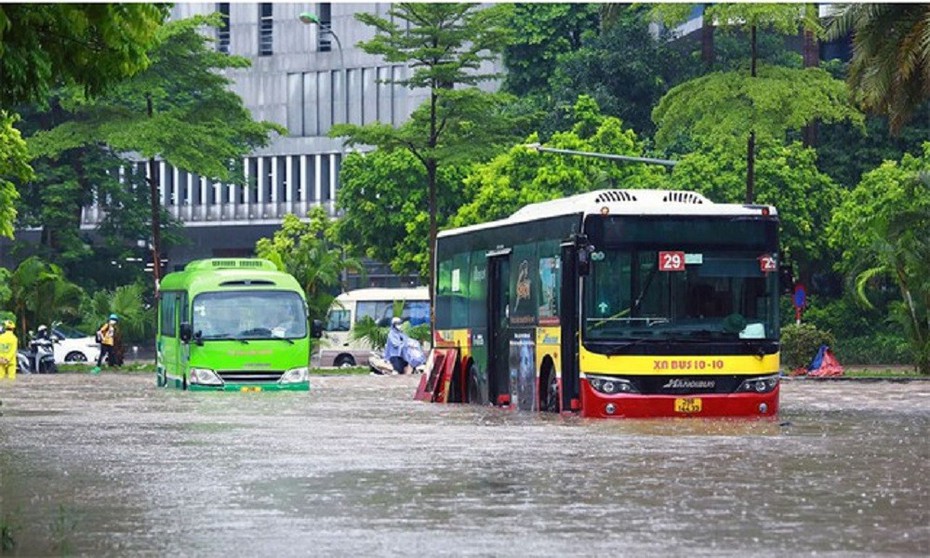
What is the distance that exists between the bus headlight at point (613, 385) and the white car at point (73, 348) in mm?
45885

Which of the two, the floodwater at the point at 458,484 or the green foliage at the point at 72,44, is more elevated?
the green foliage at the point at 72,44

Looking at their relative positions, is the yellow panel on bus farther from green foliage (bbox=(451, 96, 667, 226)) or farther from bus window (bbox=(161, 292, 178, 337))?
green foliage (bbox=(451, 96, 667, 226))

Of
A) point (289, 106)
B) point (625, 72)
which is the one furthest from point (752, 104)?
point (289, 106)

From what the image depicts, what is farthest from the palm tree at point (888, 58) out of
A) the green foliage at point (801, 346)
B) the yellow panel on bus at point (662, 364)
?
the green foliage at point (801, 346)

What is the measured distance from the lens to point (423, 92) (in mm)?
107938

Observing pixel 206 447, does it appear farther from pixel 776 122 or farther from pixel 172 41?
pixel 172 41

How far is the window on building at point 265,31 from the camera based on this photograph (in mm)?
112500

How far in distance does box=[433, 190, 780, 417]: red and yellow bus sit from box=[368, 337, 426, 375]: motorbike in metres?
26.2

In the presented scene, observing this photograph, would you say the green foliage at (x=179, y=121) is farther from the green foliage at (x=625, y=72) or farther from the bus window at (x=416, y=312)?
the green foliage at (x=625, y=72)

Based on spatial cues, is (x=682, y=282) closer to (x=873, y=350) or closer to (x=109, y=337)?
(x=109, y=337)

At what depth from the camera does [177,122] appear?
6084 centimetres

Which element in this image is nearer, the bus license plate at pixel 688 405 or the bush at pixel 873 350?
the bus license plate at pixel 688 405

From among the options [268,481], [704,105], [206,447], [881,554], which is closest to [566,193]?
[704,105]

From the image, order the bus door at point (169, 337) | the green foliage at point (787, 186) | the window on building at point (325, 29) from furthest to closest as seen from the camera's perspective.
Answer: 1. the window on building at point (325, 29)
2. the green foliage at point (787, 186)
3. the bus door at point (169, 337)
